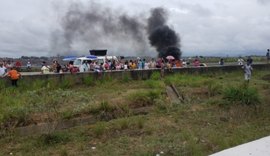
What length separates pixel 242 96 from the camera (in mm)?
15172

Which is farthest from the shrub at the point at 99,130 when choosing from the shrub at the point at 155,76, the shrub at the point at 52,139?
the shrub at the point at 155,76

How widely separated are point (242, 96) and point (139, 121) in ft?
16.6

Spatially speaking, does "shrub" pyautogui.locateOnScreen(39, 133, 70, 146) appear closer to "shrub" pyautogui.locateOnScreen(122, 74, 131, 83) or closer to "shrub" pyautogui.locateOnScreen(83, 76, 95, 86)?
"shrub" pyautogui.locateOnScreen(83, 76, 95, 86)

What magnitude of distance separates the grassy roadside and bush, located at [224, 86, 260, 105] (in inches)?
1.4

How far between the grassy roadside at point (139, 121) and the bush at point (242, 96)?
0.12 feet

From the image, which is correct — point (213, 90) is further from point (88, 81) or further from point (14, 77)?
point (14, 77)

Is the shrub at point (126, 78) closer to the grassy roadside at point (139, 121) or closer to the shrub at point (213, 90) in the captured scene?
the grassy roadside at point (139, 121)

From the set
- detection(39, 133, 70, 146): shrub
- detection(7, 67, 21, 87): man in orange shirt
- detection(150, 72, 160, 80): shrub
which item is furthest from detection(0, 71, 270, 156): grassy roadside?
detection(150, 72, 160, 80): shrub

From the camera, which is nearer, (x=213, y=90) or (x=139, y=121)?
(x=139, y=121)

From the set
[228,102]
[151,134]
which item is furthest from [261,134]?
[228,102]

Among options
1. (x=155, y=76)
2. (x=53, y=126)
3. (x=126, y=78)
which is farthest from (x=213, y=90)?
(x=53, y=126)

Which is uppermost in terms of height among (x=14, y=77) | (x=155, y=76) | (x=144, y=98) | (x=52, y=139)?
(x=14, y=77)

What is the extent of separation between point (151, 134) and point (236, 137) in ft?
7.16

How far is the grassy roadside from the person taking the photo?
376 inches
